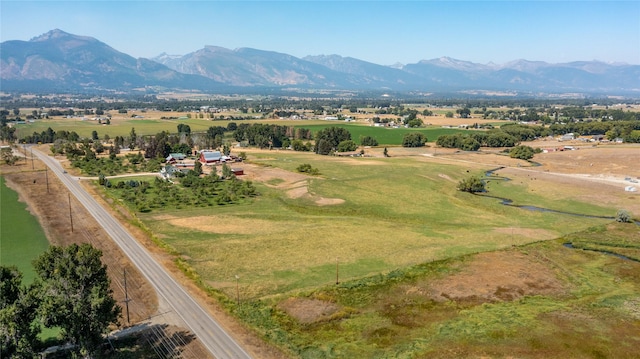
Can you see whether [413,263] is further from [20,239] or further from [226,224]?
[20,239]

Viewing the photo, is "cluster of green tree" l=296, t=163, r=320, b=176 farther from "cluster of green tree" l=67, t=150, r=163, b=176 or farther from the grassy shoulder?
the grassy shoulder

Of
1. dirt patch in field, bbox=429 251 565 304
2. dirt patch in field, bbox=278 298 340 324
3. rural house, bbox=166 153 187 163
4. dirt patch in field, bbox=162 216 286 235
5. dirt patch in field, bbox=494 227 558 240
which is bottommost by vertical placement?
dirt patch in field, bbox=278 298 340 324

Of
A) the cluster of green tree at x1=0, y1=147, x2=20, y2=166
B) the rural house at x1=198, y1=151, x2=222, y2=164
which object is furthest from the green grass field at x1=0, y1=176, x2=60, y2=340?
the rural house at x1=198, y1=151, x2=222, y2=164

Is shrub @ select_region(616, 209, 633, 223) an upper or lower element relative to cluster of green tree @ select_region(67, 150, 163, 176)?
lower

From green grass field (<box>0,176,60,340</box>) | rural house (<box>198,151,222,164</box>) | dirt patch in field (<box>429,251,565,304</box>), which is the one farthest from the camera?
rural house (<box>198,151,222,164</box>)

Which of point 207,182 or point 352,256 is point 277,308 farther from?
point 207,182
